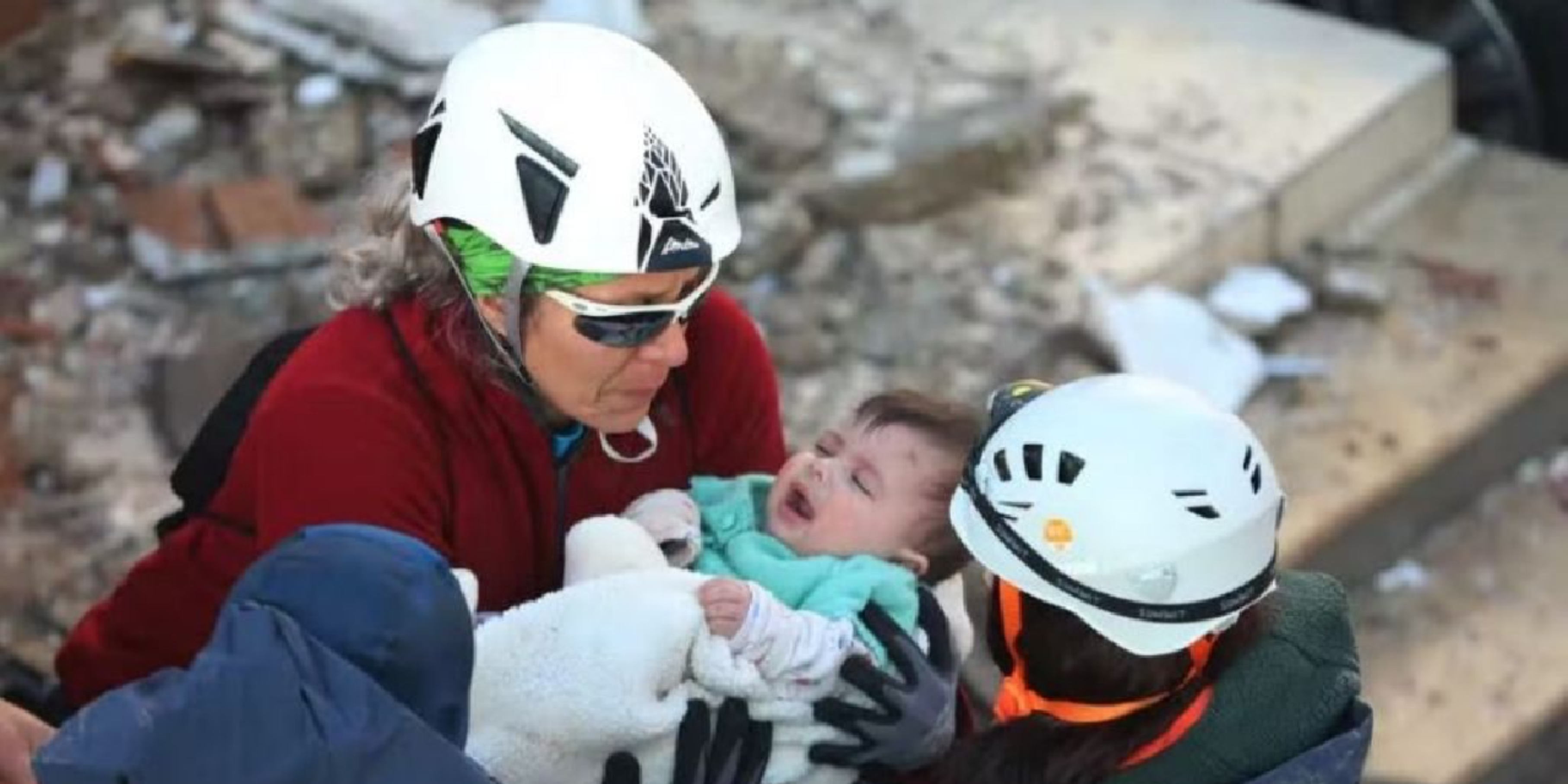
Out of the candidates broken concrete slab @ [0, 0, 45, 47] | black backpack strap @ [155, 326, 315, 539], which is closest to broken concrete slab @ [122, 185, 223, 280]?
broken concrete slab @ [0, 0, 45, 47]

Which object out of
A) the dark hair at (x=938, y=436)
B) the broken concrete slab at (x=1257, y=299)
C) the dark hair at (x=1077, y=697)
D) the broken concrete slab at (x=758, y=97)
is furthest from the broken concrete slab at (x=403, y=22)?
the dark hair at (x=1077, y=697)

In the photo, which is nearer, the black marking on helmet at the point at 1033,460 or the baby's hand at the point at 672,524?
the black marking on helmet at the point at 1033,460

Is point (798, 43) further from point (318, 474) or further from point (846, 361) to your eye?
point (318, 474)

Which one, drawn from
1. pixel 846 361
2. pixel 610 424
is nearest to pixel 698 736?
pixel 610 424

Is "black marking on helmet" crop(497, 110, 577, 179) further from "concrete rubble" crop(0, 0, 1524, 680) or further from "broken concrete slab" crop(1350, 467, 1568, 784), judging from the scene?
"broken concrete slab" crop(1350, 467, 1568, 784)

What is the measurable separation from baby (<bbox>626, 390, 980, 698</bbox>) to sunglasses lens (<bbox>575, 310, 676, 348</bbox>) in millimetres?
225

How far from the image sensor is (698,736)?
2.49 meters

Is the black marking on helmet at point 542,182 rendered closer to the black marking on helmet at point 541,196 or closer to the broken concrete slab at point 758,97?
the black marking on helmet at point 541,196

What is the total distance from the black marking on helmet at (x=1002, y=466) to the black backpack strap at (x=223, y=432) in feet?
3.12

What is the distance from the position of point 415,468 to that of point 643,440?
332 mm

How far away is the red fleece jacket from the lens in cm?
262

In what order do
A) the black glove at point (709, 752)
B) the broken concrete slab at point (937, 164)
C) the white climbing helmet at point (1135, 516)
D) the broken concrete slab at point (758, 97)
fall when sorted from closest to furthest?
the white climbing helmet at point (1135, 516) < the black glove at point (709, 752) < the broken concrete slab at point (937, 164) < the broken concrete slab at point (758, 97)

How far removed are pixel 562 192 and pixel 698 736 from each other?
2.07 ft

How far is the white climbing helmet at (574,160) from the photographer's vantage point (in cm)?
258
